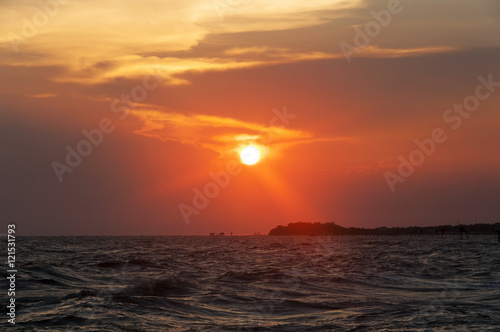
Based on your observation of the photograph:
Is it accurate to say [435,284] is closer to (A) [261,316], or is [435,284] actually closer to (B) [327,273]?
(B) [327,273]

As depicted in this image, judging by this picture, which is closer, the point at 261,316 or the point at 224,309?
the point at 261,316

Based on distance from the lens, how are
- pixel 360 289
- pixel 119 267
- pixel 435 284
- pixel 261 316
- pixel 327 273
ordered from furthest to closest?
pixel 119 267 → pixel 327 273 → pixel 435 284 → pixel 360 289 → pixel 261 316

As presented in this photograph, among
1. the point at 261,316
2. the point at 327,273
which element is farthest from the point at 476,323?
the point at 327,273

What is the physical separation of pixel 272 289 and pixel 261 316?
863cm

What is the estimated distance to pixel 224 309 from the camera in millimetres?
24172

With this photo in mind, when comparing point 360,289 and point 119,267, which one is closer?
point 360,289

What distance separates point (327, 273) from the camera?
40969mm

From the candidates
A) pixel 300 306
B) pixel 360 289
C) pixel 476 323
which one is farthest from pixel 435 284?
pixel 476 323

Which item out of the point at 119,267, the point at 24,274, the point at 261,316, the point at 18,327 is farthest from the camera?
the point at 119,267

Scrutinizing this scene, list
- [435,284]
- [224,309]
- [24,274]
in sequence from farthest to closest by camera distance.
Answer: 1. [24,274]
2. [435,284]
3. [224,309]

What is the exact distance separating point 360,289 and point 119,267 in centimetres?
2307

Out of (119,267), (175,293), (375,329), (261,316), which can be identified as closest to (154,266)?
(119,267)

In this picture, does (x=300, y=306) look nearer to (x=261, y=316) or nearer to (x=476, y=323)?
(x=261, y=316)

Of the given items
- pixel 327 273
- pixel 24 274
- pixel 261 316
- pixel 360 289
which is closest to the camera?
pixel 261 316
